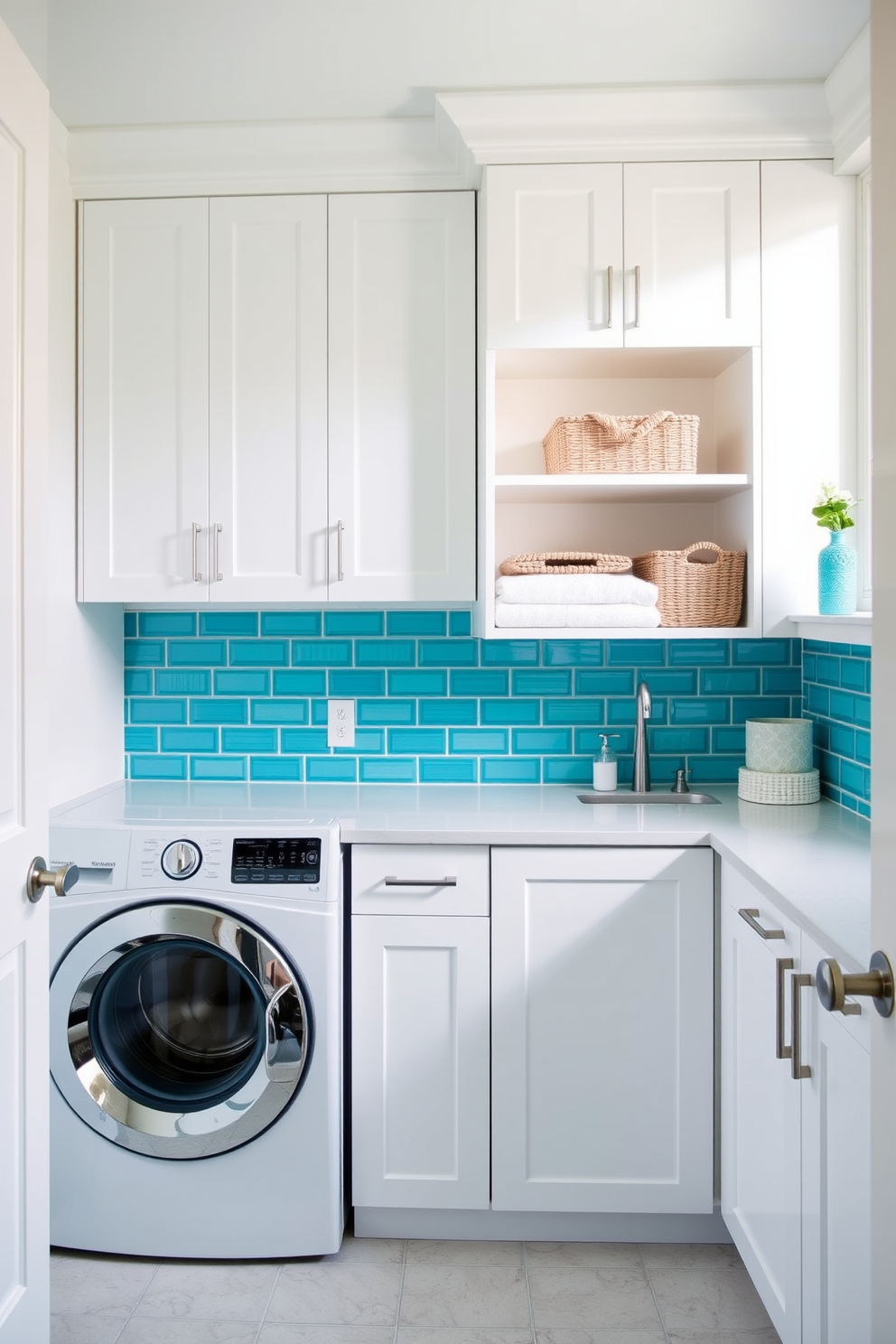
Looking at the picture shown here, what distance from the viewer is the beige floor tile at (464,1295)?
1801 mm

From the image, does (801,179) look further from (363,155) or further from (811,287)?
(363,155)

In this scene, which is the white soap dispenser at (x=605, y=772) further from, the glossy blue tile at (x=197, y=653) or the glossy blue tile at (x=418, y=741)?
the glossy blue tile at (x=197, y=653)

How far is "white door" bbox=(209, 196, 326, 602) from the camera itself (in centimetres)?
220

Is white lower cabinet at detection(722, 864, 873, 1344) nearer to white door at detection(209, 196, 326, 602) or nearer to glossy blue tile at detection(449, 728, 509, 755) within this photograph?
glossy blue tile at detection(449, 728, 509, 755)

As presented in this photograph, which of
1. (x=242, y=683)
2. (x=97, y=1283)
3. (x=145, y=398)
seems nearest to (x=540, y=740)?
(x=242, y=683)

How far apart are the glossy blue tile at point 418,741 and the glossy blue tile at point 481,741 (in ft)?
0.18

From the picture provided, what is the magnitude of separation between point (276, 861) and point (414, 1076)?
1.82 ft

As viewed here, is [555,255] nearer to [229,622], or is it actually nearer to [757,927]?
[229,622]

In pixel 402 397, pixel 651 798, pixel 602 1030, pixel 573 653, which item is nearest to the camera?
pixel 602 1030

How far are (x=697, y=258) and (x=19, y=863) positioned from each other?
1868 millimetres

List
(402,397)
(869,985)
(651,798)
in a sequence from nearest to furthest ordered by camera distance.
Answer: (869,985), (402,397), (651,798)

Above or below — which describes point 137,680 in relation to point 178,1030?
above

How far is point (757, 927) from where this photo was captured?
5.19 feet

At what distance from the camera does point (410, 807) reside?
7.16 feet
